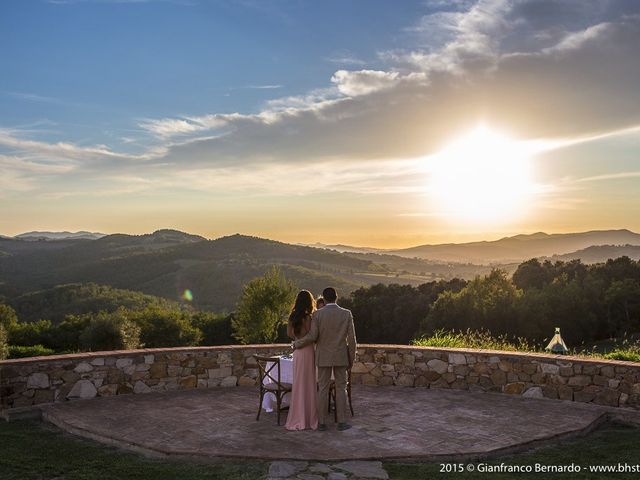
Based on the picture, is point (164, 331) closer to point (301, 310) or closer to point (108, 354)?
point (108, 354)

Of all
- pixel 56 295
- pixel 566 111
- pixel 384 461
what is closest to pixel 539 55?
pixel 566 111

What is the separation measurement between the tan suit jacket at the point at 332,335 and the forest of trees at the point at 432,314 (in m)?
20.0

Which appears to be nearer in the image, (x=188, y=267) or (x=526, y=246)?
(x=188, y=267)

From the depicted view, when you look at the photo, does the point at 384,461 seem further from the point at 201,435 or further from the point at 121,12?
the point at 121,12

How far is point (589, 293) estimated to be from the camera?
30734 millimetres

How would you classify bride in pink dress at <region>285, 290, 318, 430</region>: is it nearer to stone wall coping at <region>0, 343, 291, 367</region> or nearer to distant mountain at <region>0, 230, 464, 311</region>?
stone wall coping at <region>0, 343, 291, 367</region>

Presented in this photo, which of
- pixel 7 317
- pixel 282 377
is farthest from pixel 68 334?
pixel 282 377

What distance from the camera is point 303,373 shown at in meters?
7.53

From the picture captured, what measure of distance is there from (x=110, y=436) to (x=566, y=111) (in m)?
13.4

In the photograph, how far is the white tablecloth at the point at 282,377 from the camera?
25.9 ft

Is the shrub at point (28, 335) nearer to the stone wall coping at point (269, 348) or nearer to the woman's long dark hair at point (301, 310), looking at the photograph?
the stone wall coping at point (269, 348)

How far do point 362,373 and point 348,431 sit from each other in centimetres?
321

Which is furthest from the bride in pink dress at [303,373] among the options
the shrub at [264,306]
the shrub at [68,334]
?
the shrub at [68,334]

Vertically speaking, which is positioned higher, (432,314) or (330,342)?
(330,342)
